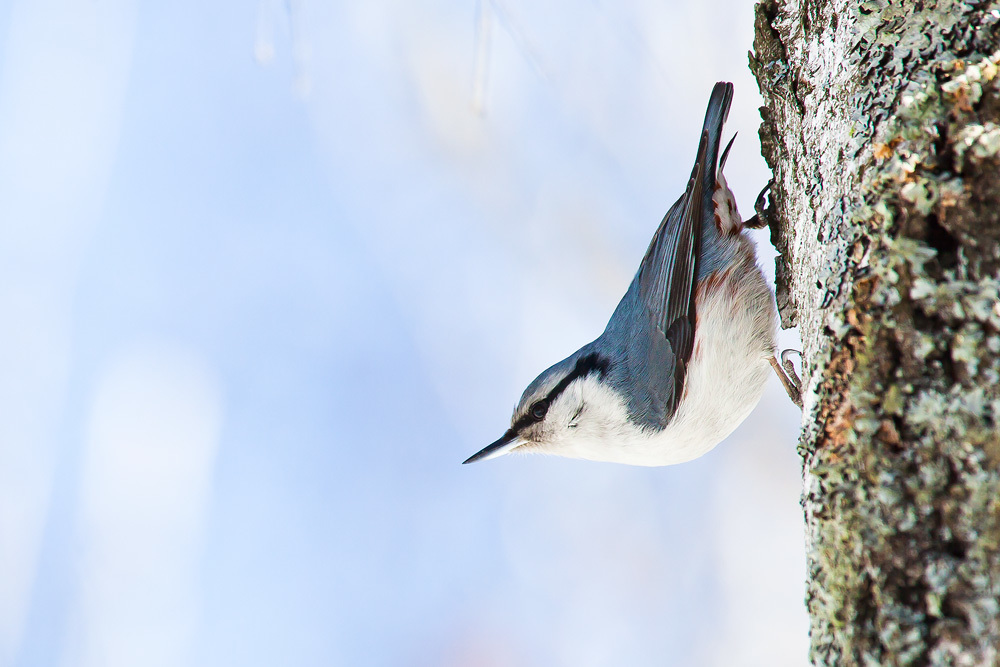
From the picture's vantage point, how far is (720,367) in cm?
183

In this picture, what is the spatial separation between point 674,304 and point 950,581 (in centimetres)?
127

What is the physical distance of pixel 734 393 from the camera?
1826 mm

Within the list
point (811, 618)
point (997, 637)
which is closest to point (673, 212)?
point (811, 618)

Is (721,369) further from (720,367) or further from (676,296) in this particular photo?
(676,296)

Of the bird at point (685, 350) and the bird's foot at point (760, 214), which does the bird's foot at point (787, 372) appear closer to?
the bird at point (685, 350)

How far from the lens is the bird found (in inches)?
72.4

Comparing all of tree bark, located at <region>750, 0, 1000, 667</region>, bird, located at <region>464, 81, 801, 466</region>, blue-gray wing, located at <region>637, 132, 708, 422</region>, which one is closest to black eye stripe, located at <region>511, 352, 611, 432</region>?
bird, located at <region>464, 81, 801, 466</region>

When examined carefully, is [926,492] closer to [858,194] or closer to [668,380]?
[858,194]

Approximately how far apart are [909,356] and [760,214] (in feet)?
3.74

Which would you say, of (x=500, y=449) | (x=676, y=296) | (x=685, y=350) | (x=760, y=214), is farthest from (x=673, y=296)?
(x=500, y=449)

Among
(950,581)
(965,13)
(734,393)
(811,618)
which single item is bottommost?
(734,393)

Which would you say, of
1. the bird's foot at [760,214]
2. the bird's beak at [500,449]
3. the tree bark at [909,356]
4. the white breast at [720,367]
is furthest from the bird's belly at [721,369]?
the tree bark at [909,356]

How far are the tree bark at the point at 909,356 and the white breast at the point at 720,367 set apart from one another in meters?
0.84

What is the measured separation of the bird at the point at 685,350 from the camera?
1.84 metres
